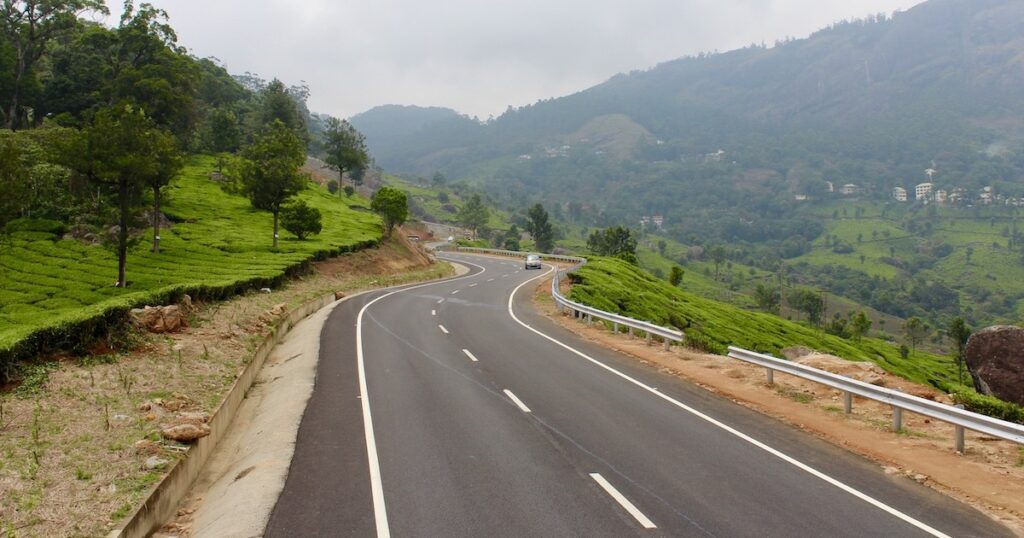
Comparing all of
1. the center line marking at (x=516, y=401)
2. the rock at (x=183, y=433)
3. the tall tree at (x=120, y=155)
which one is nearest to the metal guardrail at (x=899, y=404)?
the center line marking at (x=516, y=401)

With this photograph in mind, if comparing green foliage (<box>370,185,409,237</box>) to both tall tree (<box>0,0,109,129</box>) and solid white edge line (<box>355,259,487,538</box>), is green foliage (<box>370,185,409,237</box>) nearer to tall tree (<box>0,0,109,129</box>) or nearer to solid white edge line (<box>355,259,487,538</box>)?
tall tree (<box>0,0,109,129</box>)

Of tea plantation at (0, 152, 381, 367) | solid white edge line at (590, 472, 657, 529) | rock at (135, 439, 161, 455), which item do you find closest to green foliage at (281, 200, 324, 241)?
tea plantation at (0, 152, 381, 367)

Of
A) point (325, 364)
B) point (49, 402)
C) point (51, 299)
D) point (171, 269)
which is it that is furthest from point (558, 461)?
point (171, 269)

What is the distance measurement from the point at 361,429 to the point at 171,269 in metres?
25.8

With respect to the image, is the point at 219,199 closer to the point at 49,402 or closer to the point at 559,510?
the point at 49,402

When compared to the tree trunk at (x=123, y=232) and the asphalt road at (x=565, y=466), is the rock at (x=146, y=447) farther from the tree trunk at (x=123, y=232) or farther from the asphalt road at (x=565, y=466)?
the tree trunk at (x=123, y=232)

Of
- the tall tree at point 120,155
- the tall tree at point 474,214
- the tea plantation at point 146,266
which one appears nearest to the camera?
the tea plantation at point 146,266

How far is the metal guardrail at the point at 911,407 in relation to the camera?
9.67m

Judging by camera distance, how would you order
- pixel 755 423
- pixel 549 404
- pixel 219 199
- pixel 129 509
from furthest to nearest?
pixel 219 199, pixel 549 404, pixel 755 423, pixel 129 509

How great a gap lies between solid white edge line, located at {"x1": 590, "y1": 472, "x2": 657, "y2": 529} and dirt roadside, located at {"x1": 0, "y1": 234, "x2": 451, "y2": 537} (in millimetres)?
5852

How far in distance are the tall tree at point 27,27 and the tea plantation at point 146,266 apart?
57.8 ft

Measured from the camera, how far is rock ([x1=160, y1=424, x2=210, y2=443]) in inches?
404

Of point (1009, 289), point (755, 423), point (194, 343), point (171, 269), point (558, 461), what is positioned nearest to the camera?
point (558, 461)

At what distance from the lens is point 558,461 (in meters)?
9.78
